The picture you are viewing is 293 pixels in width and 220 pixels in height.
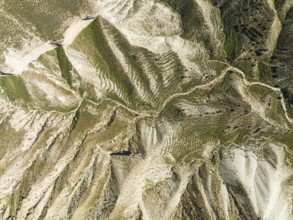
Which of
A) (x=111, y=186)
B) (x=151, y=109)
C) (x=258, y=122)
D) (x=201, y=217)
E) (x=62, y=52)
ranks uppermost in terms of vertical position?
(x=62, y=52)

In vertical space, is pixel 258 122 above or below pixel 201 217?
above

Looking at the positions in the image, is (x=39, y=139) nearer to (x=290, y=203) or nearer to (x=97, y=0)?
(x=97, y=0)

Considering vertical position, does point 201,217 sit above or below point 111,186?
below

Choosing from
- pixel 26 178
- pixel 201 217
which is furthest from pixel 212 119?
pixel 26 178

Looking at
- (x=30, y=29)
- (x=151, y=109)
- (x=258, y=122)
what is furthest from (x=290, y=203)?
(x=30, y=29)

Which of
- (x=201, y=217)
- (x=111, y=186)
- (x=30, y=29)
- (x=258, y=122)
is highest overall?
(x=30, y=29)

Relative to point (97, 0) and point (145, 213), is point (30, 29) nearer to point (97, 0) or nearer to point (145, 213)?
point (97, 0)
